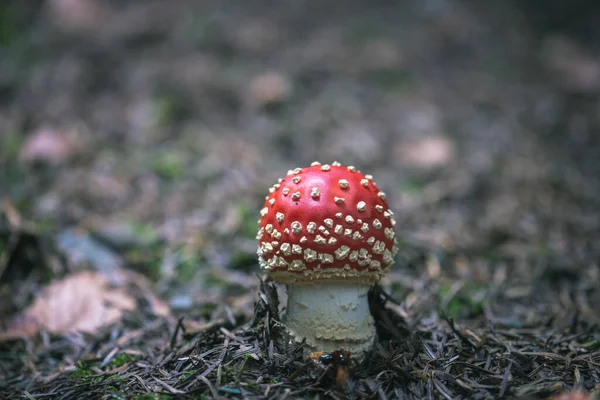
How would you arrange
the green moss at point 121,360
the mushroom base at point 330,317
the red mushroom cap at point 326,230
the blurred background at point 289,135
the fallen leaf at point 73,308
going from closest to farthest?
1. the red mushroom cap at point 326,230
2. the mushroom base at point 330,317
3. the green moss at point 121,360
4. the fallen leaf at point 73,308
5. the blurred background at point 289,135

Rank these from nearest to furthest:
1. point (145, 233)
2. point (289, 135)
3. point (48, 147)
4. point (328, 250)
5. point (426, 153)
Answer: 1. point (328, 250)
2. point (145, 233)
3. point (48, 147)
4. point (426, 153)
5. point (289, 135)

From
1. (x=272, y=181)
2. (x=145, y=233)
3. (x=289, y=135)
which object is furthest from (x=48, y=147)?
(x=289, y=135)

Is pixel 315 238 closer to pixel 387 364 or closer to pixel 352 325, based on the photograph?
pixel 352 325

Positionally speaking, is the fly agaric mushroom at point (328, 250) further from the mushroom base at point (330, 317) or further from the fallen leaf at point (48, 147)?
the fallen leaf at point (48, 147)

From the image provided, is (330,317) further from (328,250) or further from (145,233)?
(145,233)

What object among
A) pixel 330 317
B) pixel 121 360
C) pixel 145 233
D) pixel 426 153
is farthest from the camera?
pixel 426 153

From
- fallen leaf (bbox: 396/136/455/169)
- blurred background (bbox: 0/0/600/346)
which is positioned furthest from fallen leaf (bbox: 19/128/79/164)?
fallen leaf (bbox: 396/136/455/169)

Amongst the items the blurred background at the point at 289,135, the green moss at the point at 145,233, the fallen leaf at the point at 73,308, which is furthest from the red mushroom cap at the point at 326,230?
the green moss at the point at 145,233

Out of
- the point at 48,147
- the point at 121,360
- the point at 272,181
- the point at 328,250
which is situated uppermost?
the point at 48,147
